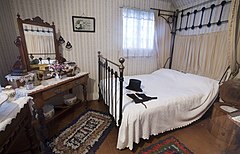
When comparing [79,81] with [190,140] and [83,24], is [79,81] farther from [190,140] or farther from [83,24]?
[190,140]

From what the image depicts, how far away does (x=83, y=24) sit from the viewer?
2.55m

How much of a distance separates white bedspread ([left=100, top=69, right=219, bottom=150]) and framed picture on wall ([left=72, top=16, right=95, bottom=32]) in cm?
160

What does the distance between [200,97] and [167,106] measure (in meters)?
0.71

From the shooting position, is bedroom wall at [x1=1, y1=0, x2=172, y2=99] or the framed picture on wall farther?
the framed picture on wall

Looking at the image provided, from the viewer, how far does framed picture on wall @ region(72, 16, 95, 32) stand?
8.16 feet

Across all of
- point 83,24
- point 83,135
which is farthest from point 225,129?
point 83,24

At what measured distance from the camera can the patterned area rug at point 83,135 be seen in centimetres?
163

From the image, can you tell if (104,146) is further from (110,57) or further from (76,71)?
(110,57)

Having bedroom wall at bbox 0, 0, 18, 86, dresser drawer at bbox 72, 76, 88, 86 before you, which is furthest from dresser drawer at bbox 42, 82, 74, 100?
bedroom wall at bbox 0, 0, 18, 86

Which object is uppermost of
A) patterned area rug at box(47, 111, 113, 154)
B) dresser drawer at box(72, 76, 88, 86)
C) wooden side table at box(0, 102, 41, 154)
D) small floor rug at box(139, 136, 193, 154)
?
dresser drawer at box(72, 76, 88, 86)

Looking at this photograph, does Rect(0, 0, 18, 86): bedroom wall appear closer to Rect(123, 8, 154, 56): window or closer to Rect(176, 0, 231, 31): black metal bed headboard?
Rect(123, 8, 154, 56): window

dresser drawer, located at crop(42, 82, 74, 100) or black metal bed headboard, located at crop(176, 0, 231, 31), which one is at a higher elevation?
black metal bed headboard, located at crop(176, 0, 231, 31)

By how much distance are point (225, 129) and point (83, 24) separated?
3.01 m

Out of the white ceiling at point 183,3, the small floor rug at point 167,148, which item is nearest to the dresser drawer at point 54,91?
the small floor rug at point 167,148
